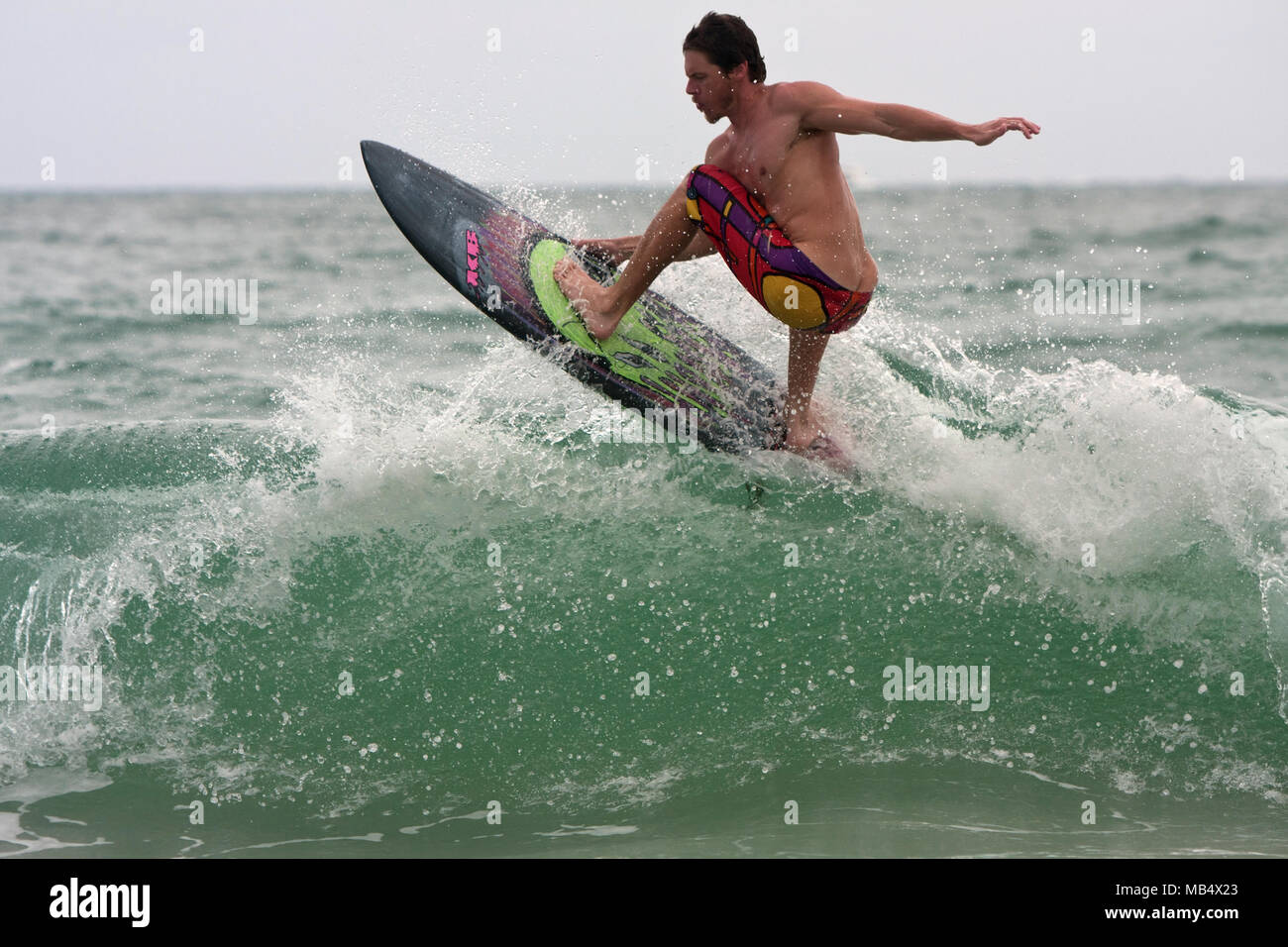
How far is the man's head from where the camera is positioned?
4465 millimetres

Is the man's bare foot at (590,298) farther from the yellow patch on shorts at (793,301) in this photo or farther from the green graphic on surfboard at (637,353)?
the yellow patch on shorts at (793,301)

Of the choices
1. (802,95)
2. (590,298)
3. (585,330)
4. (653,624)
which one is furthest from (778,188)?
(653,624)

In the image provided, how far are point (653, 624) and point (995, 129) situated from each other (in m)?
2.59

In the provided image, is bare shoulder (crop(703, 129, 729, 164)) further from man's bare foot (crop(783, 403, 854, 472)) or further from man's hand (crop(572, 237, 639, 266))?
man's bare foot (crop(783, 403, 854, 472))

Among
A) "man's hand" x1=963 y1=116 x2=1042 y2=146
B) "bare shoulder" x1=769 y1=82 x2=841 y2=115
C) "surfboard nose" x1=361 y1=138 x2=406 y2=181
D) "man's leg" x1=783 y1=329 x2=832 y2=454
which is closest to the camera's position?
"man's hand" x1=963 y1=116 x2=1042 y2=146

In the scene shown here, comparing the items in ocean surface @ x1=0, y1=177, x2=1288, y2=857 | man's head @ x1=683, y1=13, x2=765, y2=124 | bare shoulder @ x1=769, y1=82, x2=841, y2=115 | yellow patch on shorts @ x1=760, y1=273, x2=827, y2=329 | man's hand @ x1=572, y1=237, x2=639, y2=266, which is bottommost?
ocean surface @ x1=0, y1=177, x2=1288, y2=857

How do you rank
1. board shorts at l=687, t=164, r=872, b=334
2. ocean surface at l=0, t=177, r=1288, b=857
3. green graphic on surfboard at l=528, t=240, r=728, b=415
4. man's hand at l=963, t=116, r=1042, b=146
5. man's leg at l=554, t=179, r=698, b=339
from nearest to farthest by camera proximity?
man's hand at l=963, t=116, r=1042, b=146
ocean surface at l=0, t=177, r=1288, b=857
board shorts at l=687, t=164, r=872, b=334
man's leg at l=554, t=179, r=698, b=339
green graphic on surfboard at l=528, t=240, r=728, b=415

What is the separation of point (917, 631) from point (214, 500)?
349 centimetres

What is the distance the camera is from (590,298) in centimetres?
536

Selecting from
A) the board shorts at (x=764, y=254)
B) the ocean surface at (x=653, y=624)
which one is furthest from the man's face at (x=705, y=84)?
the ocean surface at (x=653, y=624)

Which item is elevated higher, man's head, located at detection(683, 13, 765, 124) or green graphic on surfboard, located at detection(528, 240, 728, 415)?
man's head, located at detection(683, 13, 765, 124)

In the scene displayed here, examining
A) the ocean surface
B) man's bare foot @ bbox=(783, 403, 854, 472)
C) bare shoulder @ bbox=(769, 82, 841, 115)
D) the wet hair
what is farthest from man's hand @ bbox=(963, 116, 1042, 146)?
the ocean surface

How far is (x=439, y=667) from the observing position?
16.2ft
